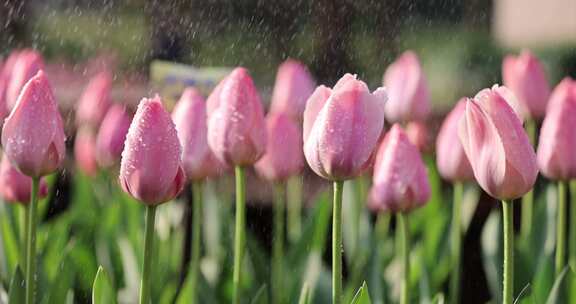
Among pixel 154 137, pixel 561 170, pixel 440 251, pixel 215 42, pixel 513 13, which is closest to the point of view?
pixel 154 137

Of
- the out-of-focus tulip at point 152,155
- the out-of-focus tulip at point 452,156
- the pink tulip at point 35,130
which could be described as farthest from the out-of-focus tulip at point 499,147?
the out-of-focus tulip at point 452,156

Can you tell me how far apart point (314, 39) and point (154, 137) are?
741cm

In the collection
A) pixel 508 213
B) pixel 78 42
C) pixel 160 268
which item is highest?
pixel 78 42

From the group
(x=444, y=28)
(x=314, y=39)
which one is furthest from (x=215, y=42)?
(x=444, y=28)

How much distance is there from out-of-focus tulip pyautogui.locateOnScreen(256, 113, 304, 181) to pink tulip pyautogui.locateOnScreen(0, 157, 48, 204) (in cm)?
27

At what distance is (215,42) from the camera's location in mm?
9328

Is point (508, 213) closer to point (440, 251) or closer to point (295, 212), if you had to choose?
point (440, 251)

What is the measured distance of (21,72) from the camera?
1.34m

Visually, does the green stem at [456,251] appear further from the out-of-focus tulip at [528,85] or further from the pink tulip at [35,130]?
the pink tulip at [35,130]

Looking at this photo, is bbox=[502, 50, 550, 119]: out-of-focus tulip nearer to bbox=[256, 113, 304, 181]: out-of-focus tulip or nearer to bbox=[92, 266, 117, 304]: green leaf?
bbox=[256, 113, 304, 181]: out-of-focus tulip

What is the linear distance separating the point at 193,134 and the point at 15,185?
199mm

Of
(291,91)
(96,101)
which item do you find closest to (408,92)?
(291,91)

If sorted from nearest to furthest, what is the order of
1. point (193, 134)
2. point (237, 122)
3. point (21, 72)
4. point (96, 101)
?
point (237, 122) → point (193, 134) → point (21, 72) → point (96, 101)

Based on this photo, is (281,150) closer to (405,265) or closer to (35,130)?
(405,265)
